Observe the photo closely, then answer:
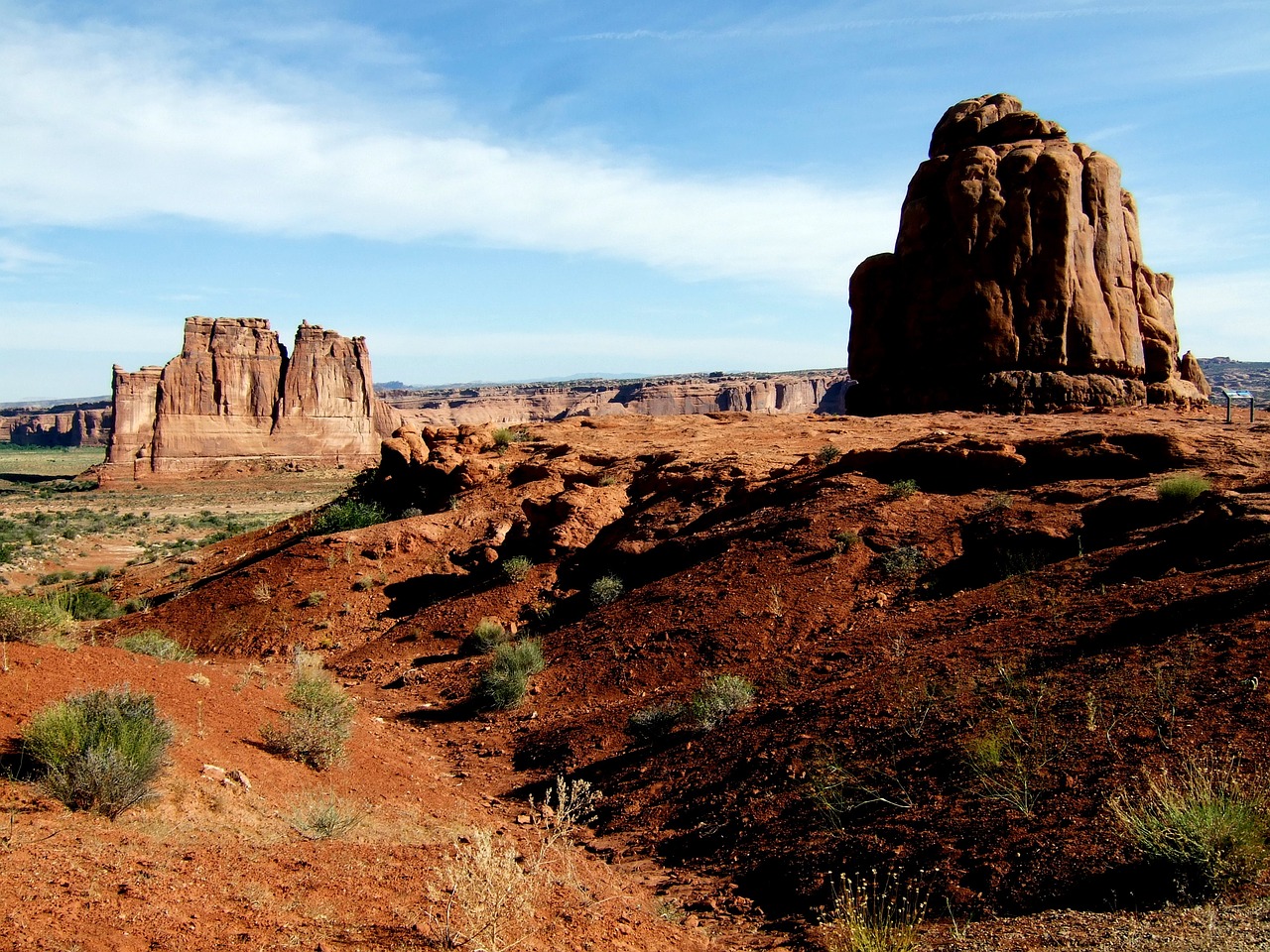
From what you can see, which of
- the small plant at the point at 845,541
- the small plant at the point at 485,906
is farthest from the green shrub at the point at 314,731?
the small plant at the point at 845,541

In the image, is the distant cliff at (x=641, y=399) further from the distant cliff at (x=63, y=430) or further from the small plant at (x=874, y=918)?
the small plant at (x=874, y=918)

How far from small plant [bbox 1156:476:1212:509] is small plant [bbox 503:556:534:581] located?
8.79 meters

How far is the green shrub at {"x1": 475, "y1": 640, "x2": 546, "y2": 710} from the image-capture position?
10133 millimetres

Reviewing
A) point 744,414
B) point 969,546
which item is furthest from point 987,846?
point 744,414

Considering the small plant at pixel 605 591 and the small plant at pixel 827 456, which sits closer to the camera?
the small plant at pixel 605 591

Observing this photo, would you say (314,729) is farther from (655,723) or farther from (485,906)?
(485,906)

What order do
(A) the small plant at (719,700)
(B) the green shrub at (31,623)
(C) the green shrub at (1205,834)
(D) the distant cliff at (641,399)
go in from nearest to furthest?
(C) the green shrub at (1205,834) < (B) the green shrub at (31,623) < (A) the small plant at (719,700) < (D) the distant cliff at (641,399)

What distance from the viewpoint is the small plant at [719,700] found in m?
8.09

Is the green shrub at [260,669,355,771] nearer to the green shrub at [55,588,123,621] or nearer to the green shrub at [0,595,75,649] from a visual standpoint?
the green shrub at [0,595,75,649]

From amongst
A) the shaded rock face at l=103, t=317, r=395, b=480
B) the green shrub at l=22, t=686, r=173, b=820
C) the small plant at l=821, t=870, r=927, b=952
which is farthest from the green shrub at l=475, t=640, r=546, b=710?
the shaded rock face at l=103, t=317, r=395, b=480

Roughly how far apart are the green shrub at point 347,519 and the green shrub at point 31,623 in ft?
35.2

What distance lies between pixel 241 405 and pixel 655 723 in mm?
72001

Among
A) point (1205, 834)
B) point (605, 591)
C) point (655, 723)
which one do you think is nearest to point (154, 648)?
point (605, 591)

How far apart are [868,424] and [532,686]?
35.4 feet
